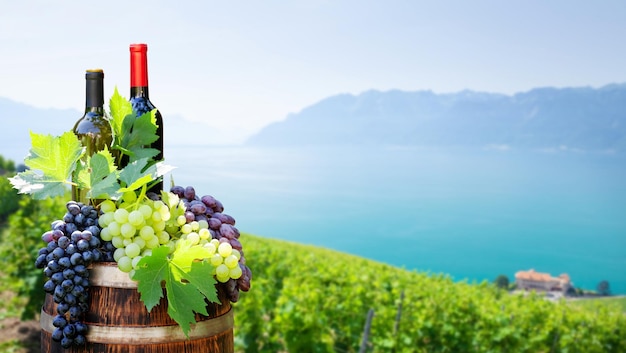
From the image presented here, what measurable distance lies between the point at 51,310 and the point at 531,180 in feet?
655

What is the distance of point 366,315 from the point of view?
8250 mm

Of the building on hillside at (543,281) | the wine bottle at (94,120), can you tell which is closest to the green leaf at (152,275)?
the wine bottle at (94,120)

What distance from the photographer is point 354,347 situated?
8.02 m

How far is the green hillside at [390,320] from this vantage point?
23.9 feet

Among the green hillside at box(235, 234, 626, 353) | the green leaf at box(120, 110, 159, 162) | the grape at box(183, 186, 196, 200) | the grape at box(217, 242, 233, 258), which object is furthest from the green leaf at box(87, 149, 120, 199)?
the green hillside at box(235, 234, 626, 353)

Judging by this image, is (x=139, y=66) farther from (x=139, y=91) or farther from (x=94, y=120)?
(x=94, y=120)

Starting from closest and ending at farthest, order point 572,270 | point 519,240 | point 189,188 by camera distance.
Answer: point 189,188
point 572,270
point 519,240

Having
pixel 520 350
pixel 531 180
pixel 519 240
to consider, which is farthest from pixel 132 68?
pixel 531 180

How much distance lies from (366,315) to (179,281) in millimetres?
6777

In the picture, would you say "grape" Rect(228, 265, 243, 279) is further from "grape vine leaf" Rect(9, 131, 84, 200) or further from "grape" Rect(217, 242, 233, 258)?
"grape vine leaf" Rect(9, 131, 84, 200)

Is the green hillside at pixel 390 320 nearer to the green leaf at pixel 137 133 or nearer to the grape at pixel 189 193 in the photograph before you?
the grape at pixel 189 193

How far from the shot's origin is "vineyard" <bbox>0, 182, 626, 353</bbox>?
7.35m

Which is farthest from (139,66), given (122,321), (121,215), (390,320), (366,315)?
(366,315)

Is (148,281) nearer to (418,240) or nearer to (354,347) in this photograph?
(354,347)
